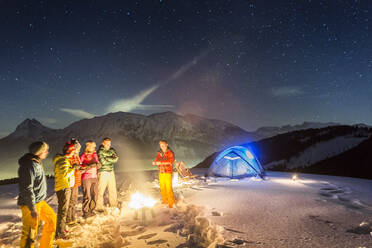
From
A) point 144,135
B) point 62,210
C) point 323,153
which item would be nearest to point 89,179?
point 62,210

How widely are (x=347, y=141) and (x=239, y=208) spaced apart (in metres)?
22.4

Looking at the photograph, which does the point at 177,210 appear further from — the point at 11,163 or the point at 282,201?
the point at 11,163

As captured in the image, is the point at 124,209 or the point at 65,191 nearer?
the point at 65,191

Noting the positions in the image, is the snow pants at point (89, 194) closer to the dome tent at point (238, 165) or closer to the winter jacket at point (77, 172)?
the winter jacket at point (77, 172)

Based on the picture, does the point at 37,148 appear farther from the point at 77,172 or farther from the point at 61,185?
the point at 77,172

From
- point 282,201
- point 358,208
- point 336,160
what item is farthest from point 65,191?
point 336,160

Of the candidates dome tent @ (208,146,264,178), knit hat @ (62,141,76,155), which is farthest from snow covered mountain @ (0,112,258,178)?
knit hat @ (62,141,76,155)

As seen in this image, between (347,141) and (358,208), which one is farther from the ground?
(347,141)

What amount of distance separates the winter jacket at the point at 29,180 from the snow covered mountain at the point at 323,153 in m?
18.2

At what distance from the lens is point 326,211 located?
5922 millimetres

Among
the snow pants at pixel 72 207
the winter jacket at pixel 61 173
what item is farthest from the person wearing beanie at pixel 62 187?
the snow pants at pixel 72 207

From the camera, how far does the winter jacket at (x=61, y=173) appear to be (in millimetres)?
4168

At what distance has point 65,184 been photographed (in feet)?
13.8

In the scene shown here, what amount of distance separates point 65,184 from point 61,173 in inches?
8.9
